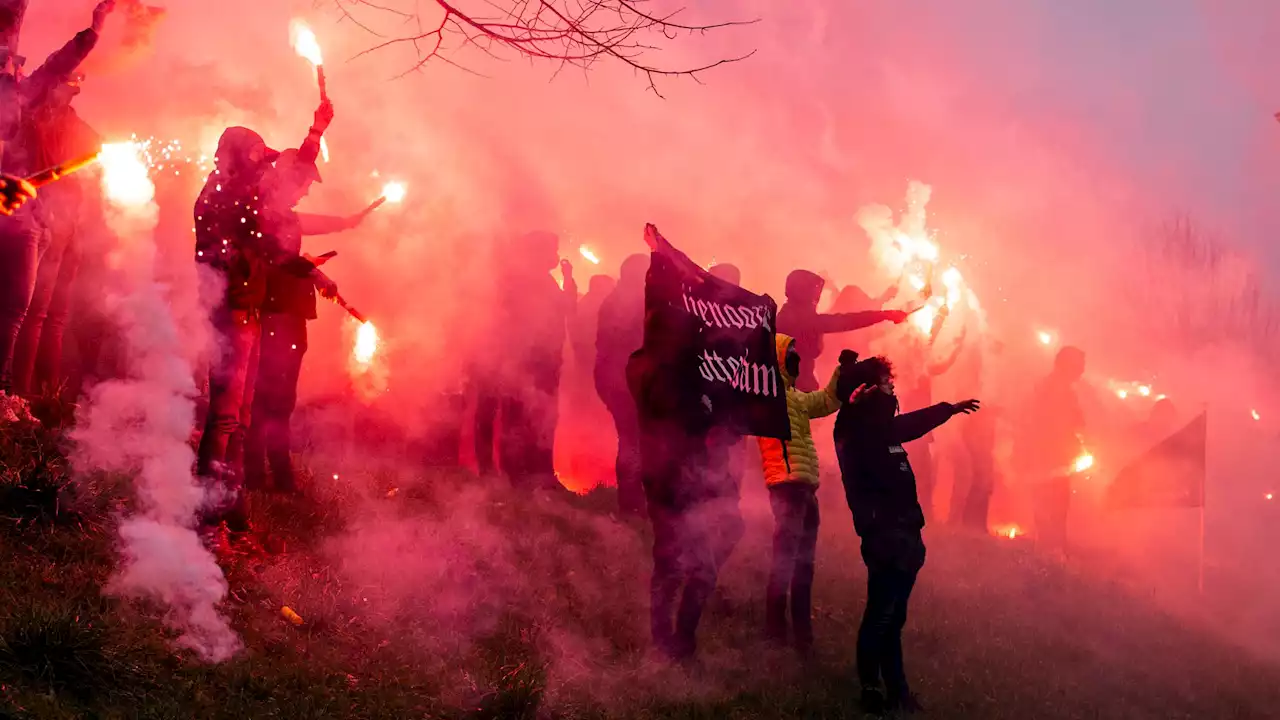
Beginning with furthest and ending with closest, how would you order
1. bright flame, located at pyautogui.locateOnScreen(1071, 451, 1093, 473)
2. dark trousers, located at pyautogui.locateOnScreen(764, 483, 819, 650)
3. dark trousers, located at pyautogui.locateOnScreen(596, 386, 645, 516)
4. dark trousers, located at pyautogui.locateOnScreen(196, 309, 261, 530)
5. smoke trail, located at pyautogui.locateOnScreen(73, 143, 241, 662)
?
1. bright flame, located at pyautogui.locateOnScreen(1071, 451, 1093, 473)
2. dark trousers, located at pyautogui.locateOnScreen(596, 386, 645, 516)
3. dark trousers, located at pyautogui.locateOnScreen(764, 483, 819, 650)
4. dark trousers, located at pyautogui.locateOnScreen(196, 309, 261, 530)
5. smoke trail, located at pyautogui.locateOnScreen(73, 143, 241, 662)

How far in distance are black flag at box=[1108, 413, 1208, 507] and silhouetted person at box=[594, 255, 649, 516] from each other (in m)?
7.56

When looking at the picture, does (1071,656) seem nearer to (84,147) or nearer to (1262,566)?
(84,147)

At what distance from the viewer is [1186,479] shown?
36.8ft

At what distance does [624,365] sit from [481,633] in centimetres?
350

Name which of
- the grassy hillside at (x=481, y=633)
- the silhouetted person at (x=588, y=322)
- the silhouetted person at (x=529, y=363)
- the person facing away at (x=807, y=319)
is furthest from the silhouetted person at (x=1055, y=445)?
the silhouetted person at (x=529, y=363)

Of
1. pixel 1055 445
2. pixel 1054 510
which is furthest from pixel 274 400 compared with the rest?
pixel 1054 510

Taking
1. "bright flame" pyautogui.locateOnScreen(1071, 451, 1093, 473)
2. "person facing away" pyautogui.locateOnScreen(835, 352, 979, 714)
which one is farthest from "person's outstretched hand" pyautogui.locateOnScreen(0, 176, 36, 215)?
"bright flame" pyautogui.locateOnScreen(1071, 451, 1093, 473)

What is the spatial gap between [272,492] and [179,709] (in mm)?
2445

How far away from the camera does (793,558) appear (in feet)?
18.1

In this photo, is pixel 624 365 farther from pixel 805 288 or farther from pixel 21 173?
pixel 21 173

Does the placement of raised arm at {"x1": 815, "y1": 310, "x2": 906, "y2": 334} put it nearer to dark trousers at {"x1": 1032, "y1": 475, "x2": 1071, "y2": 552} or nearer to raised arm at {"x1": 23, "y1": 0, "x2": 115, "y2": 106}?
raised arm at {"x1": 23, "y1": 0, "x2": 115, "y2": 106}

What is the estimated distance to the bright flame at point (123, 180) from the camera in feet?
21.0

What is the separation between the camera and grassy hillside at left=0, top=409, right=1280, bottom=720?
139 inches

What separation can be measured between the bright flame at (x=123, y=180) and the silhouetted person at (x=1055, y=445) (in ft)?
34.8
